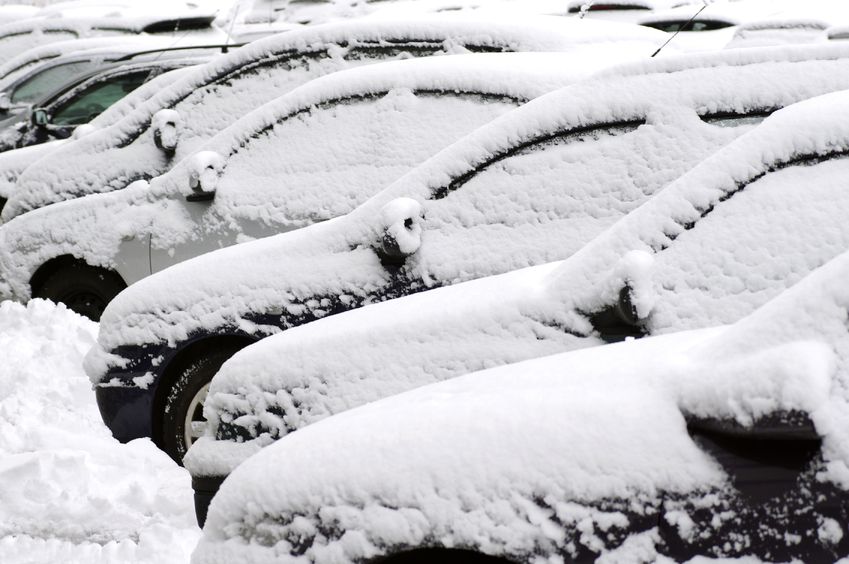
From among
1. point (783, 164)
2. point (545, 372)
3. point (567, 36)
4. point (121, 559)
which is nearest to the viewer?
point (545, 372)

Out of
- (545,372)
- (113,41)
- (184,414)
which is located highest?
(545,372)

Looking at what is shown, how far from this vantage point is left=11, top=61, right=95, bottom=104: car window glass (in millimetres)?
12641

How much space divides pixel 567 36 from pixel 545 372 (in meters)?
5.16

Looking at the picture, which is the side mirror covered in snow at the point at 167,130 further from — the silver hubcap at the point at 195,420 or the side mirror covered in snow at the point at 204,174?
the silver hubcap at the point at 195,420

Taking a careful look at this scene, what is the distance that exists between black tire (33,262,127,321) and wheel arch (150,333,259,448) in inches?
61.6

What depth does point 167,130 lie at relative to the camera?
7.61 meters

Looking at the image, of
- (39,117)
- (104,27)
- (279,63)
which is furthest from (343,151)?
(104,27)

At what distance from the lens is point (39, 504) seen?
4.70m

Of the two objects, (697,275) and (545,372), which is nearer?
(545,372)

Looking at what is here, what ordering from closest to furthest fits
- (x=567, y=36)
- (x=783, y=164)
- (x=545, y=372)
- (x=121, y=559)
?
(x=545, y=372) < (x=783, y=164) < (x=121, y=559) < (x=567, y=36)

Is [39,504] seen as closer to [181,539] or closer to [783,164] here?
[181,539]

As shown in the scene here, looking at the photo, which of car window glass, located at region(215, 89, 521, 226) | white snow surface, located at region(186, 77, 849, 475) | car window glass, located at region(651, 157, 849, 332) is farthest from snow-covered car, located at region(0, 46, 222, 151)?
car window glass, located at region(651, 157, 849, 332)

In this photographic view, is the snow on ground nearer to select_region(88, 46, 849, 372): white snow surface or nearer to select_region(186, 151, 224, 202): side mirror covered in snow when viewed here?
select_region(88, 46, 849, 372): white snow surface

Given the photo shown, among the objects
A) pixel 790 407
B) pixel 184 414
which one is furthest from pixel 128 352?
pixel 790 407
